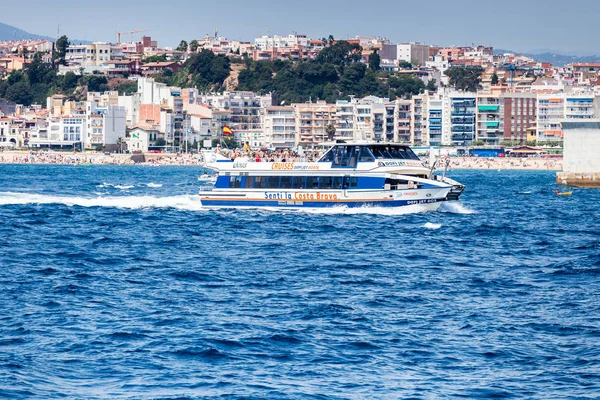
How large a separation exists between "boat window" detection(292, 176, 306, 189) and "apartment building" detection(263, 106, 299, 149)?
426 feet

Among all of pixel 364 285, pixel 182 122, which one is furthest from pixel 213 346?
pixel 182 122

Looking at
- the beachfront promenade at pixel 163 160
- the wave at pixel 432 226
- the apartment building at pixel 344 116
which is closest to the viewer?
the wave at pixel 432 226

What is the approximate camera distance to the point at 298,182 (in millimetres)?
49625

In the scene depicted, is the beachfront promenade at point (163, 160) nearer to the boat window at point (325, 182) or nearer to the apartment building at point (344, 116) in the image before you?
the apartment building at point (344, 116)

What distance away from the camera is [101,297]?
85.8ft

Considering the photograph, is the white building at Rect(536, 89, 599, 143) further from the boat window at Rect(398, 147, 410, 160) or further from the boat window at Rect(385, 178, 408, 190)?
the boat window at Rect(385, 178, 408, 190)

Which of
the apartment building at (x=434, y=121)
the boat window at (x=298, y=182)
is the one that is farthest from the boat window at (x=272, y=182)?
the apartment building at (x=434, y=121)

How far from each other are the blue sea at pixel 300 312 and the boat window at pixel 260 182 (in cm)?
574

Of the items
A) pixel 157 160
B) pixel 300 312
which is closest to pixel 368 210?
pixel 300 312

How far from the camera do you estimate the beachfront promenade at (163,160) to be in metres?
156

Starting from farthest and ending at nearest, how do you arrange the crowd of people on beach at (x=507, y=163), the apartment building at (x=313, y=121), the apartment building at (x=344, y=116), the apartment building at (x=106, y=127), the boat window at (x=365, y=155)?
the apartment building at (x=313, y=121)
the apartment building at (x=106, y=127)
the apartment building at (x=344, y=116)
the crowd of people on beach at (x=507, y=163)
the boat window at (x=365, y=155)

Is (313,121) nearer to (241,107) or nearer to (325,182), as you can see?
(241,107)

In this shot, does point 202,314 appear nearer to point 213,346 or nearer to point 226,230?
point 213,346

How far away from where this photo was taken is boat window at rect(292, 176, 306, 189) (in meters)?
49.5
